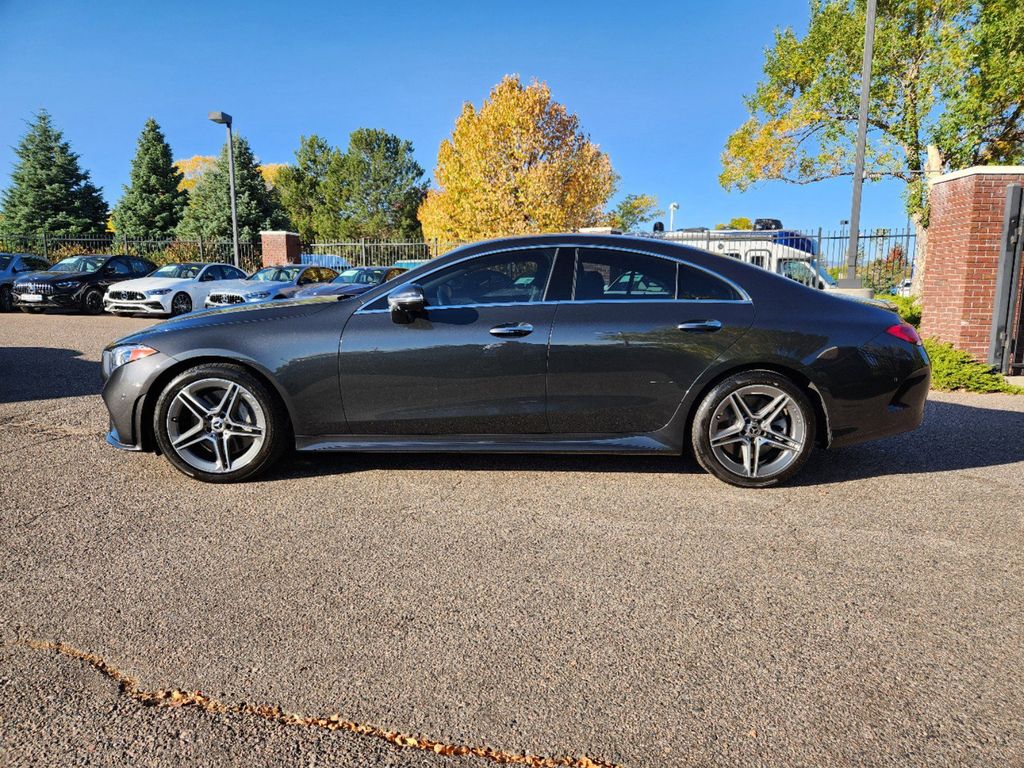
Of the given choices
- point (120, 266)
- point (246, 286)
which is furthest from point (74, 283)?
point (246, 286)

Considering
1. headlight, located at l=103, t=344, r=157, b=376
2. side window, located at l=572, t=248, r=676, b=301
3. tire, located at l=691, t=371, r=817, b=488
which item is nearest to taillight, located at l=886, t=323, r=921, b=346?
tire, located at l=691, t=371, r=817, b=488

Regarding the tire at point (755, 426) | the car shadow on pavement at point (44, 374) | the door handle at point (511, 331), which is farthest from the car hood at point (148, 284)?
the tire at point (755, 426)

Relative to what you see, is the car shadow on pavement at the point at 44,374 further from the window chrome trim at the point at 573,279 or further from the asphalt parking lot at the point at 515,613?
the window chrome trim at the point at 573,279

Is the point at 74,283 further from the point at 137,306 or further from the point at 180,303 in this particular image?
the point at 180,303

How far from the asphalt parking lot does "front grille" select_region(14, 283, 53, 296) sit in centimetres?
1508

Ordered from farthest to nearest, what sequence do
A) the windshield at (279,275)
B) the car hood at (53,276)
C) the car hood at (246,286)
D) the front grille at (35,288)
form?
the car hood at (53,276) < the front grille at (35,288) < the windshield at (279,275) < the car hood at (246,286)

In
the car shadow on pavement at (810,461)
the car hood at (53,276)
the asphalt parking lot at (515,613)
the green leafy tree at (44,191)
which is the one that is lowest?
the asphalt parking lot at (515,613)

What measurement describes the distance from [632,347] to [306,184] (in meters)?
64.6

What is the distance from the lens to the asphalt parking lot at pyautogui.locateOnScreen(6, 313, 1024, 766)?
187 cm

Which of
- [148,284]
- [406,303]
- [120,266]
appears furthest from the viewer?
[120,266]

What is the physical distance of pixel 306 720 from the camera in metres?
1.91

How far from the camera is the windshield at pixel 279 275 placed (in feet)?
52.8

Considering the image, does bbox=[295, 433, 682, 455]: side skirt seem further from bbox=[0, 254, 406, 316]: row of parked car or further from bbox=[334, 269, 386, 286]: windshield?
bbox=[334, 269, 386, 286]: windshield

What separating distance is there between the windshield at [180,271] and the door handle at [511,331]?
15.3 meters
